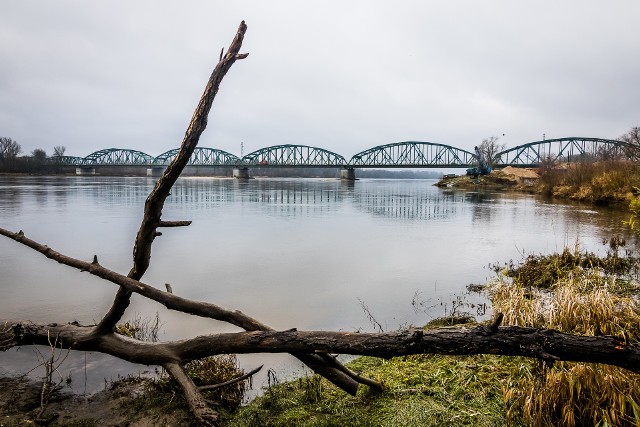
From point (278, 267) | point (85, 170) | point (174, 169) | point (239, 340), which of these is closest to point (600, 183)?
point (278, 267)

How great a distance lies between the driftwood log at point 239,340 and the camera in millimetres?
3674

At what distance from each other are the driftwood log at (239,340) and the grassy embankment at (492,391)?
42cm

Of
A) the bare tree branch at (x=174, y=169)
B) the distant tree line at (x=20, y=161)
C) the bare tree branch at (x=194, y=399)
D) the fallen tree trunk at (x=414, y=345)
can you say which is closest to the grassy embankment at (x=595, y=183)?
the fallen tree trunk at (x=414, y=345)

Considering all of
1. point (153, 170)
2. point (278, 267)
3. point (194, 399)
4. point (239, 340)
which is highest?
point (153, 170)

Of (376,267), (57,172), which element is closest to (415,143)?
(57,172)

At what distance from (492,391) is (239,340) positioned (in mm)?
2956

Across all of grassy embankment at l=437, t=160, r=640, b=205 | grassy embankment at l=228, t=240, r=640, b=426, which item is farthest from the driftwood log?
grassy embankment at l=437, t=160, r=640, b=205

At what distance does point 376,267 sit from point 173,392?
811 centimetres

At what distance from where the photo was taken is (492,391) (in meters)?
4.88

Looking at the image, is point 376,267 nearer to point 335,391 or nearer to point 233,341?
point 335,391

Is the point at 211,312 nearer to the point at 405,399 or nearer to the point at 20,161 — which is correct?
the point at 405,399

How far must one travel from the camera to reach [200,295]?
9258 millimetres

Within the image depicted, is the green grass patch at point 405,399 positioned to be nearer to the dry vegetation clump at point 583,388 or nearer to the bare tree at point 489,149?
the dry vegetation clump at point 583,388

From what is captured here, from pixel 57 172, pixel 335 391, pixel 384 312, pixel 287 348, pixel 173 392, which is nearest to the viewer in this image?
pixel 287 348
